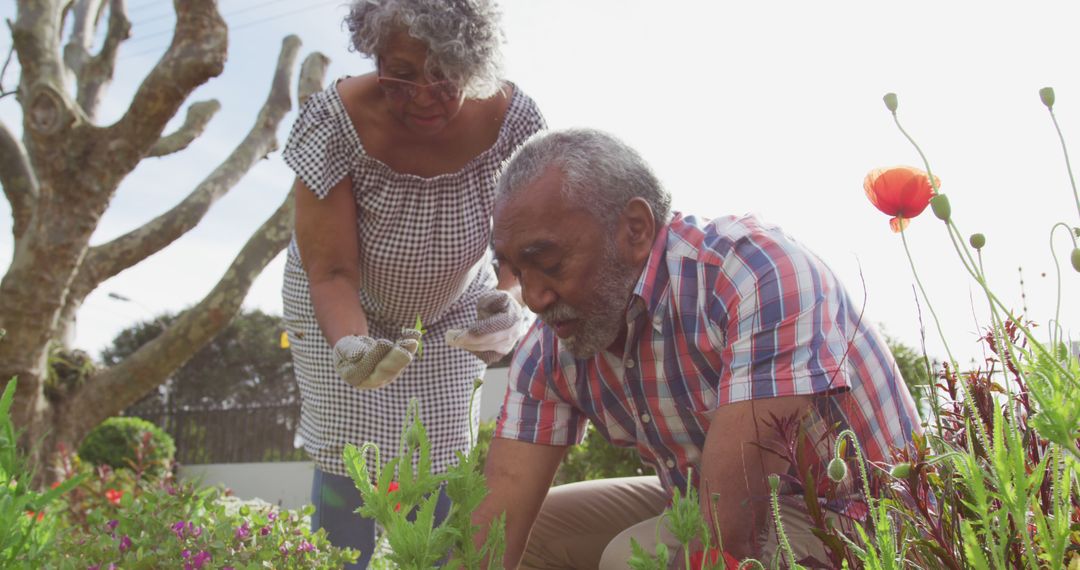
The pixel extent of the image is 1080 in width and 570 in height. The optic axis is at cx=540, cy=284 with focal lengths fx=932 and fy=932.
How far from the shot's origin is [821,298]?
169cm

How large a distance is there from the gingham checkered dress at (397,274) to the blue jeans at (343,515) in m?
0.05

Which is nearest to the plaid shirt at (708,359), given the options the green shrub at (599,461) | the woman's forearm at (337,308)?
the woman's forearm at (337,308)

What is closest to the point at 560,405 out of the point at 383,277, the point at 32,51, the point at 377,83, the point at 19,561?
the point at 383,277

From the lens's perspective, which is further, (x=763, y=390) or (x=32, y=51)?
(x=32, y=51)

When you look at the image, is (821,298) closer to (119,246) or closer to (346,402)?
(346,402)

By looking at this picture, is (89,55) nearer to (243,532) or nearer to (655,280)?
(243,532)

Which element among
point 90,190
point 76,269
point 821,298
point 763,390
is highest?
point 90,190

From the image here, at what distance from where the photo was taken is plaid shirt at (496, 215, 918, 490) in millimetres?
1631

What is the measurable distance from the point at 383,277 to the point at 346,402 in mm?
422

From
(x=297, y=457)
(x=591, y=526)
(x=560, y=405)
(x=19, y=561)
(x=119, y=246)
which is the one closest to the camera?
(x=19, y=561)

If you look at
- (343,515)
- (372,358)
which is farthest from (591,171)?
(343,515)

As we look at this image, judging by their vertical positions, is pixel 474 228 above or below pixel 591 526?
Answer: above

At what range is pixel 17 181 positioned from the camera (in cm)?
799

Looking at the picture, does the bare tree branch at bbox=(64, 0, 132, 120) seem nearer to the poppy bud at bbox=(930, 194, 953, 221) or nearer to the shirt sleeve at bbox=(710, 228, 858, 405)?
the shirt sleeve at bbox=(710, 228, 858, 405)
